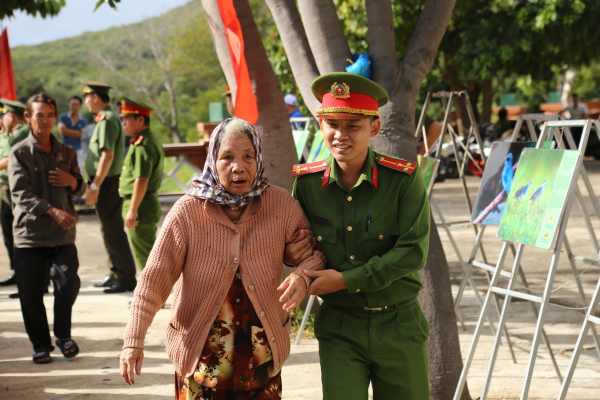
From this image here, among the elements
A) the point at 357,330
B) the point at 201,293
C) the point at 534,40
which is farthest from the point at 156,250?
the point at 534,40

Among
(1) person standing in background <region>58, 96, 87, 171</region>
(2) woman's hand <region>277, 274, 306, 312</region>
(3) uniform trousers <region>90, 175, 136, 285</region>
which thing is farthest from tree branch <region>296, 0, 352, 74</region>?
(1) person standing in background <region>58, 96, 87, 171</region>

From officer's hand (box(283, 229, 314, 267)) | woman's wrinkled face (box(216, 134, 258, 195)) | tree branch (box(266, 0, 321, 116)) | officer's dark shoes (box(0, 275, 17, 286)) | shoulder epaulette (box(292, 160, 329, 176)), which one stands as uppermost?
tree branch (box(266, 0, 321, 116))

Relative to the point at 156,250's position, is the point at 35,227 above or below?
below

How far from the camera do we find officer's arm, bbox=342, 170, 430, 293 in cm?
259

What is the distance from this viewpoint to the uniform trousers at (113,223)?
7453 mm

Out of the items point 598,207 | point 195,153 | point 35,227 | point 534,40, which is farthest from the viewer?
point 534,40

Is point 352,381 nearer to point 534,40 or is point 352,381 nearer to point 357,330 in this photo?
point 357,330

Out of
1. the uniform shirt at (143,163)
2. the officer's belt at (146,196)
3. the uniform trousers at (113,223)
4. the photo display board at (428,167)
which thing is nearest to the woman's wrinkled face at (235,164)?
the photo display board at (428,167)

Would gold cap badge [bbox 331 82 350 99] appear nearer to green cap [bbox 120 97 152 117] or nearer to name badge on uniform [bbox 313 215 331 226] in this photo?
name badge on uniform [bbox 313 215 331 226]

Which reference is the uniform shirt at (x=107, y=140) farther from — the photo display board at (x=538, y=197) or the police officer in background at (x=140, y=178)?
the photo display board at (x=538, y=197)

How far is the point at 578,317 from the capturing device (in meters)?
5.95

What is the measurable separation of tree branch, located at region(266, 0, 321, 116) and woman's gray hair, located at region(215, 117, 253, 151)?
1.78 meters

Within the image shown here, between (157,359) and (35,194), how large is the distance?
1.57 meters

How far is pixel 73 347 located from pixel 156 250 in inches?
124
